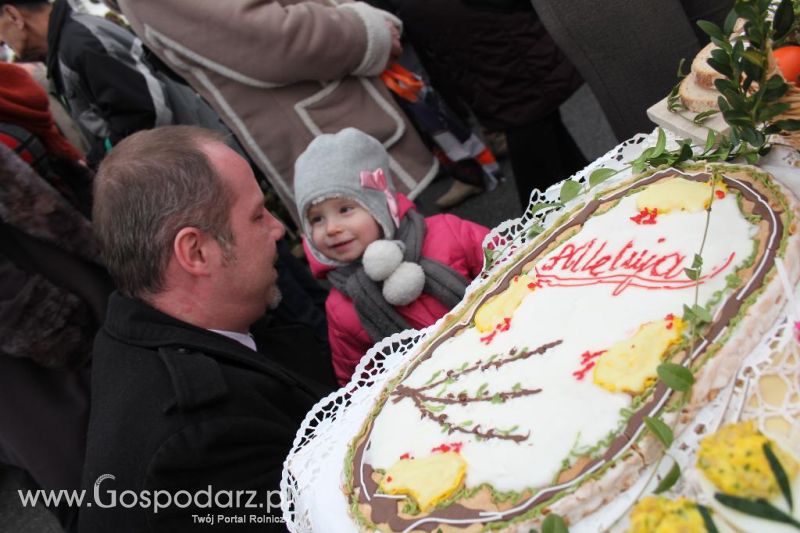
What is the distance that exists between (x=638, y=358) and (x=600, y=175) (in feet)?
1.43

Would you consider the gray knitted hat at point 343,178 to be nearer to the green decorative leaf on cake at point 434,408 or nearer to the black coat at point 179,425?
the black coat at point 179,425

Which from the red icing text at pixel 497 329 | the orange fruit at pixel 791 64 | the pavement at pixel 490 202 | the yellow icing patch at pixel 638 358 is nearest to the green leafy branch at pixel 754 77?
the orange fruit at pixel 791 64

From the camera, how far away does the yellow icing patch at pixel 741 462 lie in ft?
2.33

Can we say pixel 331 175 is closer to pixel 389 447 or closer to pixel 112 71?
pixel 389 447

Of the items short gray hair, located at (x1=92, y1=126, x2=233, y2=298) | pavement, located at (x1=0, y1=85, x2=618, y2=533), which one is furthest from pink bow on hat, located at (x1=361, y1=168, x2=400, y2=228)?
pavement, located at (x1=0, y1=85, x2=618, y2=533)

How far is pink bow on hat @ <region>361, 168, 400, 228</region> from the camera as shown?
1836 mm

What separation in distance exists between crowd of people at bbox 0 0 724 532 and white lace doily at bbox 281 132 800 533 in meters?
0.09

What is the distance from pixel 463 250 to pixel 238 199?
2.00ft

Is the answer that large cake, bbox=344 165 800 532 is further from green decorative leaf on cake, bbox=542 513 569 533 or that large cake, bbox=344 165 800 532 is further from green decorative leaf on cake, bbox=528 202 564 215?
green decorative leaf on cake, bbox=528 202 564 215

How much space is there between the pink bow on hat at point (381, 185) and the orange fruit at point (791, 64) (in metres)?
1.02

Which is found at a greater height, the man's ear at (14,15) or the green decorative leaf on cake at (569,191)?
the man's ear at (14,15)

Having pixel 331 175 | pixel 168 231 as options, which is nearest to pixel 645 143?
pixel 331 175

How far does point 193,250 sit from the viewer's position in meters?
1.61

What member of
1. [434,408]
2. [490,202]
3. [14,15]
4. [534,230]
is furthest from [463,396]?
[490,202]
